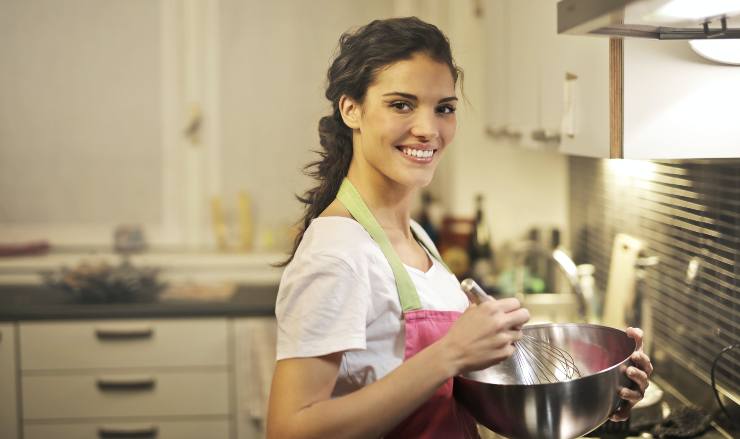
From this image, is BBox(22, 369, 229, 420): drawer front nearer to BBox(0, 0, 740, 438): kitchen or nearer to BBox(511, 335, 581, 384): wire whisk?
BBox(0, 0, 740, 438): kitchen

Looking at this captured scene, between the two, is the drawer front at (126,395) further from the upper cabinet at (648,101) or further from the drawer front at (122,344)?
the upper cabinet at (648,101)

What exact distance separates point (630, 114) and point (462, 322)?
49 centimetres

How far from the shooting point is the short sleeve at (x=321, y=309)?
1.17m

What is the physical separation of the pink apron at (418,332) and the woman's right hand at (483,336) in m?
0.15

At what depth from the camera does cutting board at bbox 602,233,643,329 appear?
2.16 metres

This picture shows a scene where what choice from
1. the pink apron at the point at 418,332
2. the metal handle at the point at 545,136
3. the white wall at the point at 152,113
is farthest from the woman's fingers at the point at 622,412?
the white wall at the point at 152,113

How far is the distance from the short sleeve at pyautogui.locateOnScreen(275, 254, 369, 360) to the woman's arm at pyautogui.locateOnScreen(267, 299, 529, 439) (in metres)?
0.02

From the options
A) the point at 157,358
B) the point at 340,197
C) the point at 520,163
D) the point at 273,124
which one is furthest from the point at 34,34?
the point at 340,197

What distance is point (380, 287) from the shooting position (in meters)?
1.27

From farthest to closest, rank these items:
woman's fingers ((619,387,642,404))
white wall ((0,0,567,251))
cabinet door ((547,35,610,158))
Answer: white wall ((0,0,567,251)) < cabinet door ((547,35,610,158)) < woman's fingers ((619,387,642,404))

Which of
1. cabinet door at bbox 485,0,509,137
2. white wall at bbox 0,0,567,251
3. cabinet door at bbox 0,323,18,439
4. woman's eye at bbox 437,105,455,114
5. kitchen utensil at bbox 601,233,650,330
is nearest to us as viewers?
woman's eye at bbox 437,105,455,114

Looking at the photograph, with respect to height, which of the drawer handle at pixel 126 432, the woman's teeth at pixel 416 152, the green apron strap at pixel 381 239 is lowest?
the drawer handle at pixel 126 432

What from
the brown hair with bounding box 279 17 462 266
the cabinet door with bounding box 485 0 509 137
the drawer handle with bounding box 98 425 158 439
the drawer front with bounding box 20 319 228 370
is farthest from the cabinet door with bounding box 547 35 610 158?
the drawer handle with bounding box 98 425 158 439

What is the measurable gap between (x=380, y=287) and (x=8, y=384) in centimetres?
231
